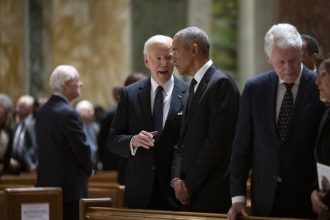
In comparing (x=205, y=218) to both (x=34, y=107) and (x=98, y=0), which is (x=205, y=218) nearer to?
(x=34, y=107)

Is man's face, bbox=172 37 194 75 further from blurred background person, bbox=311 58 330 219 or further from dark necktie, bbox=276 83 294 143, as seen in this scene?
blurred background person, bbox=311 58 330 219

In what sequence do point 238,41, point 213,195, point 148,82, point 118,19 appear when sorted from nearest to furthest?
point 213,195 < point 148,82 < point 118,19 < point 238,41

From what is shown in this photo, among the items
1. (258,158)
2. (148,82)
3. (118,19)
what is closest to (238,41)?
(118,19)

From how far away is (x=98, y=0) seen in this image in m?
15.2

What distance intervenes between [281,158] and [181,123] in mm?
1078

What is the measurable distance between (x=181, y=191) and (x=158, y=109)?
86 cm

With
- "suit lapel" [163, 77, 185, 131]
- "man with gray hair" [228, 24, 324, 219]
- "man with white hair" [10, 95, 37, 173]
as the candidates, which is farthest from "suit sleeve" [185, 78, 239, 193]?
"man with white hair" [10, 95, 37, 173]

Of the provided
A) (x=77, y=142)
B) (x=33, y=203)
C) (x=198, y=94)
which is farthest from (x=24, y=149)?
(x=198, y=94)

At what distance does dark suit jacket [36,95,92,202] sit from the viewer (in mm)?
8016

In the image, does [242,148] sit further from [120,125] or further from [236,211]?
[120,125]

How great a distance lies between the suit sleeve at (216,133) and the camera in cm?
605

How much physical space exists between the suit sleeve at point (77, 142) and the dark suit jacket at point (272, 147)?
2.57 m

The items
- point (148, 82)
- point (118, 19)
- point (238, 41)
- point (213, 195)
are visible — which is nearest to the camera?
point (213, 195)

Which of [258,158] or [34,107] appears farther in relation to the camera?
[34,107]
